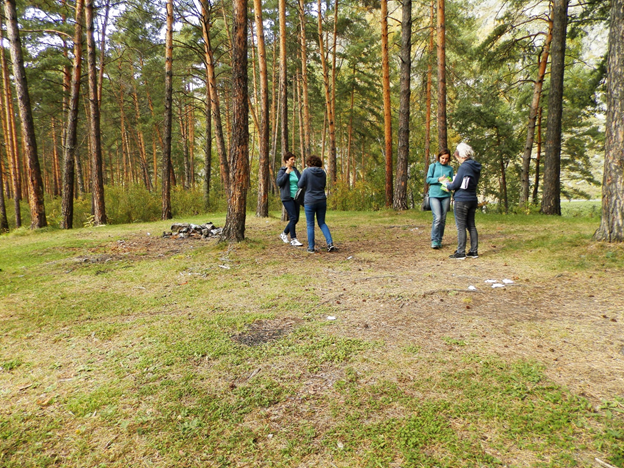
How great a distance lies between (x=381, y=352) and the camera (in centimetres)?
274

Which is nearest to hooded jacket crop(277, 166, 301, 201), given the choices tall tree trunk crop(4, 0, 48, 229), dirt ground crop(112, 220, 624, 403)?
dirt ground crop(112, 220, 624, 403)

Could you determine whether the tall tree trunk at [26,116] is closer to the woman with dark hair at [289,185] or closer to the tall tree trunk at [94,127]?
the tall tree trunk at [94,127]

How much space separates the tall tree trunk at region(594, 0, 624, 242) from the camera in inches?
201

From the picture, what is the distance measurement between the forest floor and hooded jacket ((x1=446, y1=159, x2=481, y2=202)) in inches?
53.6

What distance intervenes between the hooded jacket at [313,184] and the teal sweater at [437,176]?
2170 mm

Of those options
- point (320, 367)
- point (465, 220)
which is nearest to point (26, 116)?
point (320, 367)

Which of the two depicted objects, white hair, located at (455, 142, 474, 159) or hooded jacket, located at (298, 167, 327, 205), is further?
hooded jacket, located at (298, 167, 327, 205)

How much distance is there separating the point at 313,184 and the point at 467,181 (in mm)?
2870

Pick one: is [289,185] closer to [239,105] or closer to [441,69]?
[239,105]

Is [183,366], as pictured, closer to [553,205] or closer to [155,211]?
[553,205]

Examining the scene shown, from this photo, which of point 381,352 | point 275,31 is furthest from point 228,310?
point 275,31

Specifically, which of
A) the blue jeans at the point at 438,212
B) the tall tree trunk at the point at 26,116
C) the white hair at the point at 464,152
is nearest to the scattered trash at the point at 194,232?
the blue jeans at the point at 438,212

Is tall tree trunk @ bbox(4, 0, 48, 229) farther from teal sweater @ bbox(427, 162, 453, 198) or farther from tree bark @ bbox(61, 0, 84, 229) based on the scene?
teal sweater @ bbox(427, 162, 453, 198)

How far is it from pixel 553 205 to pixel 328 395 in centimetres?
1193
